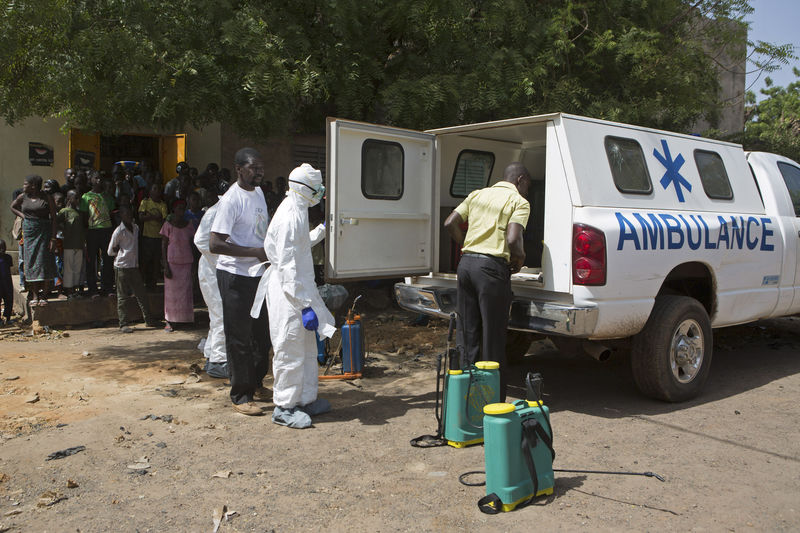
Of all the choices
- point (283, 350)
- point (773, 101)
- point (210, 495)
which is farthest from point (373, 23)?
point (773, 101)

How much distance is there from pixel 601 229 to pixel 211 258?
3.51 meters

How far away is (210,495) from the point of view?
3.91 meters

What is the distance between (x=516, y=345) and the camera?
22.7 ft

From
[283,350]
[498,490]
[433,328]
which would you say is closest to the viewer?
[498,490]

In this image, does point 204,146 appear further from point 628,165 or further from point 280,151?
point 628,165

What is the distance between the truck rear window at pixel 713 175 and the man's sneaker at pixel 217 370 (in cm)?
458

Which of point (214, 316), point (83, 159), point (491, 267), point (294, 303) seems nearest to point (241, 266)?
point (294, 303)

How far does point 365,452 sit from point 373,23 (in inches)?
256

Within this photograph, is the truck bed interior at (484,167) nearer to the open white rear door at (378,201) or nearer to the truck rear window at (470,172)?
the truck rear window at (470,172)

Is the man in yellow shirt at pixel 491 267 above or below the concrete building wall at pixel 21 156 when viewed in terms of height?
below

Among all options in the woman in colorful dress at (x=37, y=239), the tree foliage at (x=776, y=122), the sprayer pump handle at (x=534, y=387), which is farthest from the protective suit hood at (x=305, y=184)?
the tree foliage at (x=776, y=122)

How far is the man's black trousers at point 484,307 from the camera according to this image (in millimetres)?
5023

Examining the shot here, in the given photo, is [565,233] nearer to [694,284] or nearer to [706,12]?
[694,284]

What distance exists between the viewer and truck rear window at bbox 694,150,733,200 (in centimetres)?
615
